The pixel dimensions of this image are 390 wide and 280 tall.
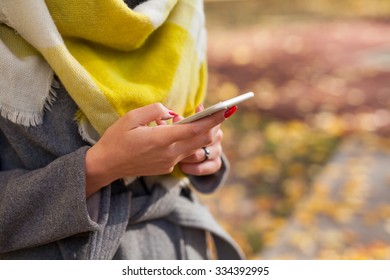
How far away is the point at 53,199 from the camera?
137 centimetres

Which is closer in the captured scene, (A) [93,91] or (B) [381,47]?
(A) [93,91]

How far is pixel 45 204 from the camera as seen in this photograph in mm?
1375

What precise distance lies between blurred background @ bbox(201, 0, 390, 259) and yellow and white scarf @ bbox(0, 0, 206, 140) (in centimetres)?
222

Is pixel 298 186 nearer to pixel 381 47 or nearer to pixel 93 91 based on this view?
pixel 93 91

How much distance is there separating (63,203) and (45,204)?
55 mm

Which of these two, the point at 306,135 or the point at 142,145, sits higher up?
the point at 142,145

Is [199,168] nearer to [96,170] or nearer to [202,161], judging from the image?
[202,161]

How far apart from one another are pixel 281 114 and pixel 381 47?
2.53 m

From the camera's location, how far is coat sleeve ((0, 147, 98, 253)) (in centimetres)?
133

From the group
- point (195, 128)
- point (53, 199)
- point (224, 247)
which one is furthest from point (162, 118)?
point (224, 247)

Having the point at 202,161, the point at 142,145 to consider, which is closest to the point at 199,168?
the point at 202,161

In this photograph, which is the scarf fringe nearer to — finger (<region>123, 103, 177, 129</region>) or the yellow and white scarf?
the yellow and white scarf

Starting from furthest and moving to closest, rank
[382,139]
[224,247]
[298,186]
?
1. [382,139]
2. [298,186]
3. [224,247]

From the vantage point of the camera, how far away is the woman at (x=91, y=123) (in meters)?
1.30
